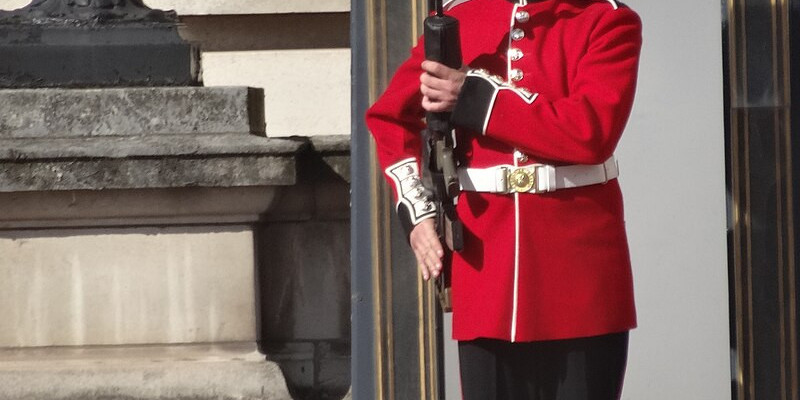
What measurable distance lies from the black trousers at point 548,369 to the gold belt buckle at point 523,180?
11.3 inches

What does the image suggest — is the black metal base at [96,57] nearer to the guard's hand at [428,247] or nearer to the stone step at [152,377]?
the stone step at [152,377]

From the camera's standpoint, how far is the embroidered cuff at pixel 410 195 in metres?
2.76

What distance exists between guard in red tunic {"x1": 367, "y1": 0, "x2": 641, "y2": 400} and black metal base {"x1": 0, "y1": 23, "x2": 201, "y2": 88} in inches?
56.5

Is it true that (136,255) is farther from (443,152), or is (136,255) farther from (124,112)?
(443,152)

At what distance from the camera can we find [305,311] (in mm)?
4066

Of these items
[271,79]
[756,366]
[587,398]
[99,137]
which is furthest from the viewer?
[271,79]

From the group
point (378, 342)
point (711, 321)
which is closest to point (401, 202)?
point (378, 342)

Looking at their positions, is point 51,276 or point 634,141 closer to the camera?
point 634,141

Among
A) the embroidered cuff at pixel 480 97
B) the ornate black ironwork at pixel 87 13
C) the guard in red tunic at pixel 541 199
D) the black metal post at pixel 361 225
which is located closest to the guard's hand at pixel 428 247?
the guard in red tunic at pixel 541 199

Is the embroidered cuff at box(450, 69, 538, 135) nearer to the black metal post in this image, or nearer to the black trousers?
the black trousers

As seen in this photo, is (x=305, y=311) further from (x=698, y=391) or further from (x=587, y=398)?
(x=587, y=398)

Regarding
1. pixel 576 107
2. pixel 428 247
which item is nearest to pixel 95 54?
pixel 428 247

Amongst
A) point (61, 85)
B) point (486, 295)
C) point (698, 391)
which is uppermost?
point (61, 85)

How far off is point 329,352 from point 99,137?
872 mm
